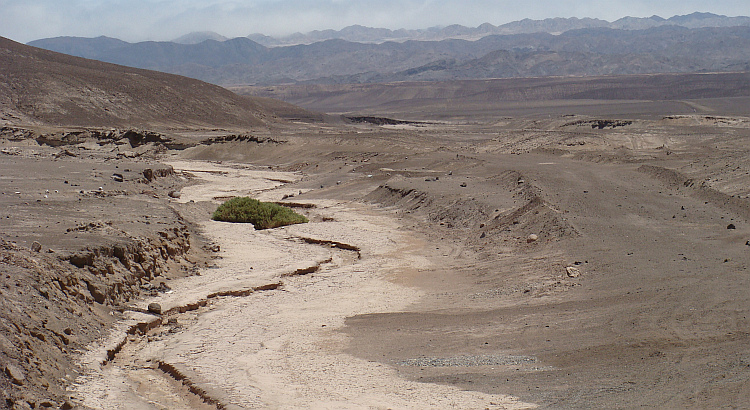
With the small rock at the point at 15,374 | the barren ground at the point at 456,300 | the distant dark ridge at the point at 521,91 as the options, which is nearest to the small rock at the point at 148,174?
the barren ground at the point at 456,300

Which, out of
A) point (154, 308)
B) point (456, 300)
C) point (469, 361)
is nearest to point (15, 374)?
point (154, 308)

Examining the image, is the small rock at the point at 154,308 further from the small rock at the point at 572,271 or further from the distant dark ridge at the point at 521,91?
the distant dark ridge at the point at 521,91

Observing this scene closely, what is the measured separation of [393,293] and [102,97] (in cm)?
5937

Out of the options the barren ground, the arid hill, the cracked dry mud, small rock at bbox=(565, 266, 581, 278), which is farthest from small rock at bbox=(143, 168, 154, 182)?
the arid hill

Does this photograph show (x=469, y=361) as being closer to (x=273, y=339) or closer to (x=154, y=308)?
(x=273, y=339)

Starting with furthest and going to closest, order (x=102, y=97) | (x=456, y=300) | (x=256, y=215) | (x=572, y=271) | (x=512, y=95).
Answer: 1. (x=512, y=95)
2. (x=102, y=97)
3. (x=256, y=215)
4. (x=572, y=271)
5. (x=456, y=300)

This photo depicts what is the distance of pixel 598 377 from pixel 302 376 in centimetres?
353

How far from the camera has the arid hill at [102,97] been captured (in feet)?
203

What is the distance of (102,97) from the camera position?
6706 cm

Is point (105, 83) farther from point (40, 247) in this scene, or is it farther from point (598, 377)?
point (598, 377)

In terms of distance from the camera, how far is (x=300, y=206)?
27406mm

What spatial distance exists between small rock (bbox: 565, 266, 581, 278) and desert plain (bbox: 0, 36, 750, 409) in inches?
2.7

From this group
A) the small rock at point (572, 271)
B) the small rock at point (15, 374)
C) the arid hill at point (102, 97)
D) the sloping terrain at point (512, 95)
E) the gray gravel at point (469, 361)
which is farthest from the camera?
the sloping terrain at point (512, 95)

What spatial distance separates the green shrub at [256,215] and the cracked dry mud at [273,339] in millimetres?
1952
